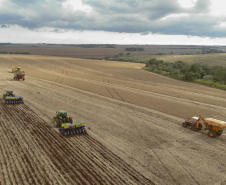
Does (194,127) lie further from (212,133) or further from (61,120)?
(61,120)

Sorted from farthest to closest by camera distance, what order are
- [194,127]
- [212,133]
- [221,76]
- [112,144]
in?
[221,76] < [194,127] < [212,133] < [112,144]

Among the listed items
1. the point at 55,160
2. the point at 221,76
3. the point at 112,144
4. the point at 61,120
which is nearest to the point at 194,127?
the point at 112,144

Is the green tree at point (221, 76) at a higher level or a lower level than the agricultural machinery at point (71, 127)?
higher

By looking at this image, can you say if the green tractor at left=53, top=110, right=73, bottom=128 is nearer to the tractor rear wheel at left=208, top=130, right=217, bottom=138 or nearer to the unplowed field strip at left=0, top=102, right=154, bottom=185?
the unplowed field strip at left=0, top=102, right=154, bottom=185

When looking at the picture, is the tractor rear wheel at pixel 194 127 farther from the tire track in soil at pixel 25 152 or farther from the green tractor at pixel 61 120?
the tire track in soil at pixel 25 152

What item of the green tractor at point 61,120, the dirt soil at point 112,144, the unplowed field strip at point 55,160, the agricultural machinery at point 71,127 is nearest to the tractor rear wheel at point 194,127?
the dirt soil at point 112,144

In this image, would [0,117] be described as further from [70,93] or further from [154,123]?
[154,123]

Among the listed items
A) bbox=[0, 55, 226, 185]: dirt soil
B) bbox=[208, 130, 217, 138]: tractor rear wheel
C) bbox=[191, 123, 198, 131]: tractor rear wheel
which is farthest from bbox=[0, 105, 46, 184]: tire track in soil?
bbox=[208, 130, 217, 138]: tractor rear wheel

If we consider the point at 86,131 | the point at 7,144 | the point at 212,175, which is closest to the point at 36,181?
the point at 7,144

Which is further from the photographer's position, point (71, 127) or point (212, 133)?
point (212, 133)
